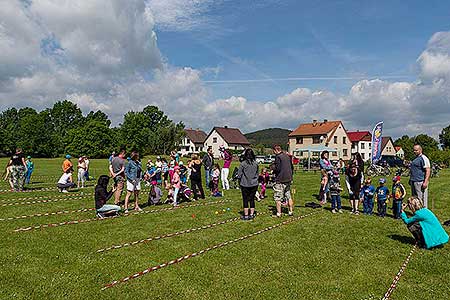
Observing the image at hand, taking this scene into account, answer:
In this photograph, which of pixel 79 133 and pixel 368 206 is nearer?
pixel 368 206

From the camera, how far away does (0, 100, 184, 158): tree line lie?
69875mm

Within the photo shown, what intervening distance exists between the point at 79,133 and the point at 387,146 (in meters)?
66.9

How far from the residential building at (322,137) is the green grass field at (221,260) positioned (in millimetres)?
56957

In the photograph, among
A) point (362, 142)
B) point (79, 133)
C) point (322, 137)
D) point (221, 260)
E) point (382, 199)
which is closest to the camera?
point (221, 260)

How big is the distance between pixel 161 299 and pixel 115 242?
117 inches

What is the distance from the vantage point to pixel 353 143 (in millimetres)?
75562

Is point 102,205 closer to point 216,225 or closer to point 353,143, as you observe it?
point 216,225

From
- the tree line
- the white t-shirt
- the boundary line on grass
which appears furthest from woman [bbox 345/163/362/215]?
the tree line

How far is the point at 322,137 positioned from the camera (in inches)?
2571

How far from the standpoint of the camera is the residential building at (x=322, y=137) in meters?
65.3

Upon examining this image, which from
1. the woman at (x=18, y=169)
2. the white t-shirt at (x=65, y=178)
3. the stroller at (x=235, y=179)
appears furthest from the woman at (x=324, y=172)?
the woman at (x=18, y=169)

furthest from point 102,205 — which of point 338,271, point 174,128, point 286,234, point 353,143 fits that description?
point 353,143

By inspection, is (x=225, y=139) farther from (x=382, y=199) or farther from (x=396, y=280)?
(x=396, y=280)

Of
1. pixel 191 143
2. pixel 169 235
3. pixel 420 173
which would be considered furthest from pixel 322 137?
pixel 169 235
